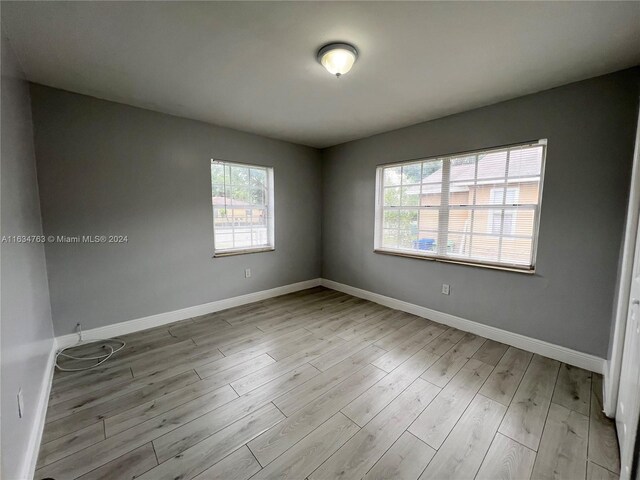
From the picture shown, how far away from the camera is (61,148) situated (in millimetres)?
2416

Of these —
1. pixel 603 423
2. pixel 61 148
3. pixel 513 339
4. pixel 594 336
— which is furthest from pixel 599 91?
pixel 61 148

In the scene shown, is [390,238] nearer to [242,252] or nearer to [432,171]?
[432,171]

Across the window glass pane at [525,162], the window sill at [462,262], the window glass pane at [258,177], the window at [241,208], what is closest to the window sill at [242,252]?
the window at [241,208]

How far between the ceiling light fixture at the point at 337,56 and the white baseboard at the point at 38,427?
283 centimetres

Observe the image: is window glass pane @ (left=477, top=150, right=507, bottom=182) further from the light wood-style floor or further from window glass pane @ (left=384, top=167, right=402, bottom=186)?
the light wood-style floor

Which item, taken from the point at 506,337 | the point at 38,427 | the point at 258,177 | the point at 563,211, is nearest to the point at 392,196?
the point at 563,211

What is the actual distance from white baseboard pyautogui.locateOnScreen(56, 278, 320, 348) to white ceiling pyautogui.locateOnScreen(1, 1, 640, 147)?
234 cm

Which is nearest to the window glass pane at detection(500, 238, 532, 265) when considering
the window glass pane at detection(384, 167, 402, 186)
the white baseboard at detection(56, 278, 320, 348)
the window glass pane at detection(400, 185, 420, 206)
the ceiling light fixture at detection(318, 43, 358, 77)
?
the window glass pane at detection(400, 185, 420, 206)

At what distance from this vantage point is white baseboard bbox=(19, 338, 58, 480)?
1.29 meters

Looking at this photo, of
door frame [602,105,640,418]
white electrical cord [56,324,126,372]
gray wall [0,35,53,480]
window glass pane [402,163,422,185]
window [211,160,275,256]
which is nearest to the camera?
gray wall [0,35,53,480]

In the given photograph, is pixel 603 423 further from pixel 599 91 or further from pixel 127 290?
pixel 127 290

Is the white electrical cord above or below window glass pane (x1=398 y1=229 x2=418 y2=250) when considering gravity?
below

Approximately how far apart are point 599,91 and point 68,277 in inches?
195

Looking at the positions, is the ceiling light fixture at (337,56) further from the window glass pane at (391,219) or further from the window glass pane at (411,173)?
the window glass pane at (391,219)
